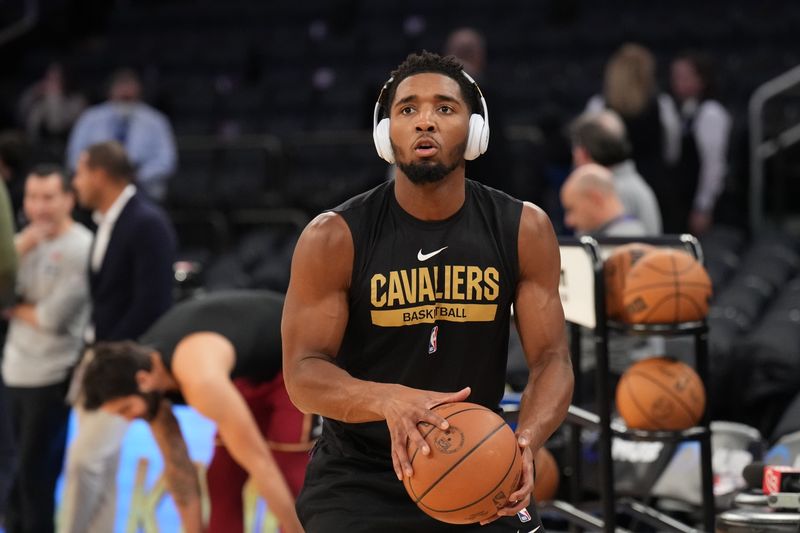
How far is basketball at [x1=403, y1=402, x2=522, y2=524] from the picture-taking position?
2.64 m

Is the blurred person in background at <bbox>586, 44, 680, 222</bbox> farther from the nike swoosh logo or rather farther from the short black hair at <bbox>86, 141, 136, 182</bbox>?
the nike swoosh logo

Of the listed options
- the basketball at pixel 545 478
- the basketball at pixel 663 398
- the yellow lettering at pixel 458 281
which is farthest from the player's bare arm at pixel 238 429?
the yellow lettering at pixel 458 281

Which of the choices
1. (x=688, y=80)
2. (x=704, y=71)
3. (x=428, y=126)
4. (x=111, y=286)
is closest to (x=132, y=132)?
(x=111, y=286)

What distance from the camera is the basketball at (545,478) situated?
16.2ft

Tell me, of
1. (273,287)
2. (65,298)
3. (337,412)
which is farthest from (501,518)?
(273,287)

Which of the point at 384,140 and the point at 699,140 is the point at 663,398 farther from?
the point at 699,140

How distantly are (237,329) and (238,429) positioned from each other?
504mm

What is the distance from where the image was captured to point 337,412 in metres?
2.86

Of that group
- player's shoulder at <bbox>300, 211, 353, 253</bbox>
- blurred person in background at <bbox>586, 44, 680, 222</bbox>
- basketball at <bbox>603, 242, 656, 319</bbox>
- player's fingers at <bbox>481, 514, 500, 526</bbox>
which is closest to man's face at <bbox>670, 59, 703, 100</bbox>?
blurred person in background at <bbox>586, 44, 680, 222</bbox>

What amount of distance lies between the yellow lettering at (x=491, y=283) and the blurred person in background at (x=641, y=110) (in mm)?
3834

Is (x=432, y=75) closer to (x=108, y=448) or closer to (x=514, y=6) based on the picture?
(x=108, y=448)

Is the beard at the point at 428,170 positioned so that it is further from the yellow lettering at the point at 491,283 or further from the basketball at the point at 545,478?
the basketball at the point at 545,478

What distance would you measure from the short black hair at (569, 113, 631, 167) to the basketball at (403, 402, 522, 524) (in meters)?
3.02

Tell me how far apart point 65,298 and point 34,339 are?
23 centimetres
